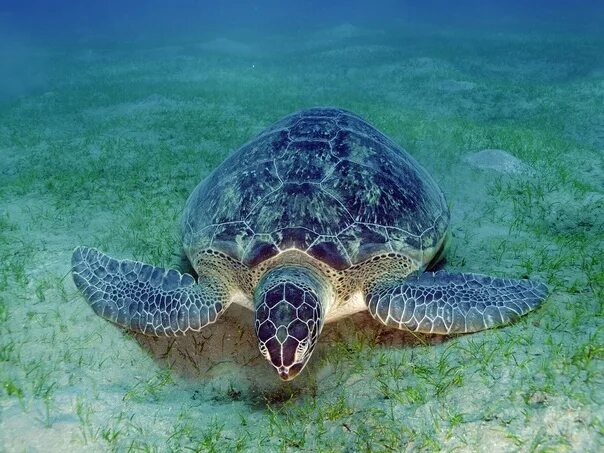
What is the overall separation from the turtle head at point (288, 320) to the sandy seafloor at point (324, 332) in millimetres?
424

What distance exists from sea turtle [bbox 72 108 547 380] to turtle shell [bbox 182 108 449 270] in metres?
0.01

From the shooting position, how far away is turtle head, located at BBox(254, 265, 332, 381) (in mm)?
2943

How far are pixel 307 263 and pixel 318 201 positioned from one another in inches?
24.2

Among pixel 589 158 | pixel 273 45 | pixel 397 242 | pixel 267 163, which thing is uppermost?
pixel 267 163

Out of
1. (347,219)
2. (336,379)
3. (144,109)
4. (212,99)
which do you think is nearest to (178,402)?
(336,379)

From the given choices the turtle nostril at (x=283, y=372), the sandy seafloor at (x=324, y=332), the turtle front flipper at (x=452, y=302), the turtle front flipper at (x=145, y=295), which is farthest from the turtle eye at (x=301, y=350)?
the turtle front flipper at (x=145, y=295)

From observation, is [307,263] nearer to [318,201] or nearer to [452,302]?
[318,201]

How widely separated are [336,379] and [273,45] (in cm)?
3183

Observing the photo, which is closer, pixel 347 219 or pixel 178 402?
pixel 178 402

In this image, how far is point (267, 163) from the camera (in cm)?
443

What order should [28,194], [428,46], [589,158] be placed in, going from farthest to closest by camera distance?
[428,46] → [589,158] → [28,194]

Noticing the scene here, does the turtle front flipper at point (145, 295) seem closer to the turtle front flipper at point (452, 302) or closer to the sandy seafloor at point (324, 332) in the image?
the sandy seafloor at point (324, 332)

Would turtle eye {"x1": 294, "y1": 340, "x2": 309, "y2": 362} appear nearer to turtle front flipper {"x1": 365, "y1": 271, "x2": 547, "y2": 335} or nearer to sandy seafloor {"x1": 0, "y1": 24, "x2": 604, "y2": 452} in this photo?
sandy seafloor {"x1": 0, "y1": 24, "x2": 604, "y2": 452}

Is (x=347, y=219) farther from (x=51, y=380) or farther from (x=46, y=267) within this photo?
(x=46, y=267)
